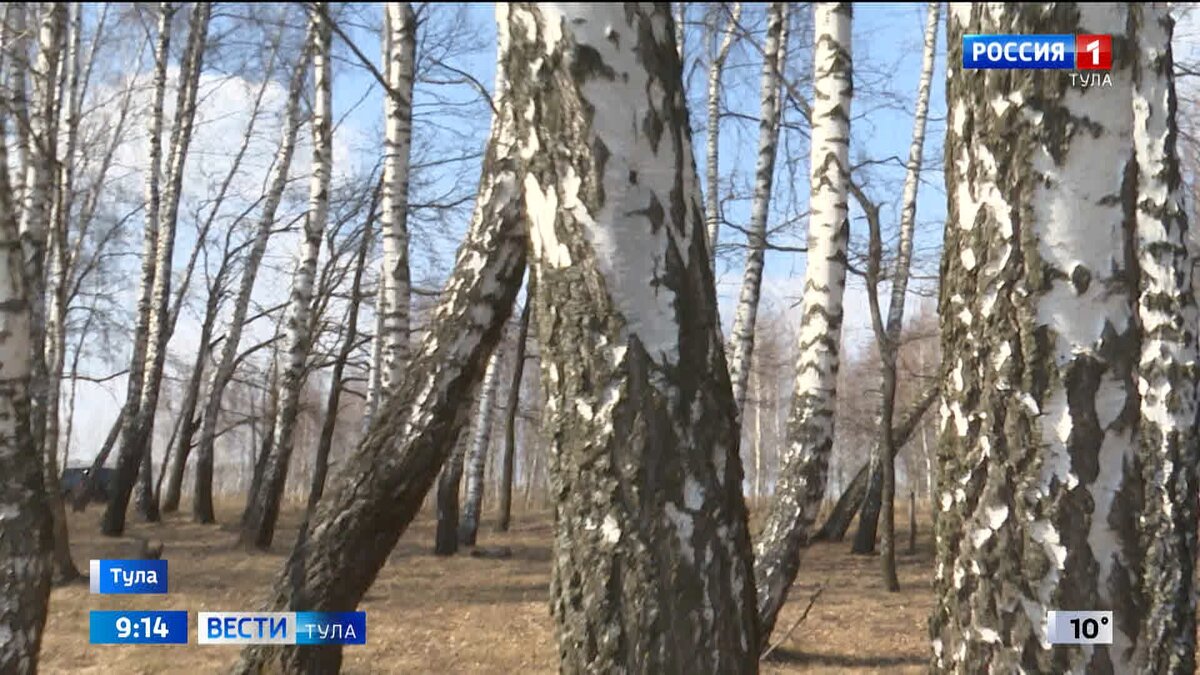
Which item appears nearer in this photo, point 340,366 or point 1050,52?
point 1050,52

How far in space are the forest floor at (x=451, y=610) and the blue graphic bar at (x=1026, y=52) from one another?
4.47m

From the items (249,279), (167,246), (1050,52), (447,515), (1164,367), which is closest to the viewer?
(1050,52)

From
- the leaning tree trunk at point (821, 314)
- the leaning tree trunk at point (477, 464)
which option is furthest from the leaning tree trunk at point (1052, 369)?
the leaning tree trunk at point (477, 464)

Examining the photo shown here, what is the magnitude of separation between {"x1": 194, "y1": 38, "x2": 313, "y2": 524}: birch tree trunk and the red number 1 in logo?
1168 cm

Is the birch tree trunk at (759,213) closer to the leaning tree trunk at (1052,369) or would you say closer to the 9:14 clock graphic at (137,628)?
the 9:14 clock graphic at (137,628)

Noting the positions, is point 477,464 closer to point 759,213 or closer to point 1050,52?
point 759,213

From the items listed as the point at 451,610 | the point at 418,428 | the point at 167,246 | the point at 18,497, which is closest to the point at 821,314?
the point at 418,428

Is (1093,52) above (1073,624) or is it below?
above

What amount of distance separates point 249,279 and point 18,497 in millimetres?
12287

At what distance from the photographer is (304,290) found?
10.5 m

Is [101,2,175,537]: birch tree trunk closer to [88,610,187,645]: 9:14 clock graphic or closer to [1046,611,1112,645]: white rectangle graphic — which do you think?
[88,610,187,645]: 9:14 clock graphic

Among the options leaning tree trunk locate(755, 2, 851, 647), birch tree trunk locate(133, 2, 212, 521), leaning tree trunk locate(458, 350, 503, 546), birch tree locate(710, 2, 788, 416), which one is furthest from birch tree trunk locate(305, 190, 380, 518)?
leaning tree trunk locate(755, 2, 851, 647)

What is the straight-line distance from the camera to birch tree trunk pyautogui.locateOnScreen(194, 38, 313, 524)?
45.5 feet

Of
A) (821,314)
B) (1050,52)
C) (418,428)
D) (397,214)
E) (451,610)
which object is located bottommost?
(451,610)
